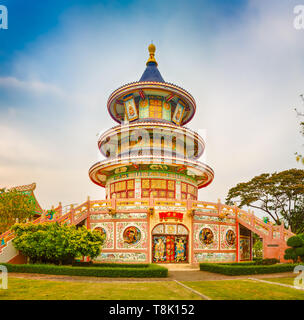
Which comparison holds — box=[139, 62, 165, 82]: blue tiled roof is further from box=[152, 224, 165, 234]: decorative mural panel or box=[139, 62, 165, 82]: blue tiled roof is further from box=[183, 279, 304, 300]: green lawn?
box=[183, 279, 304, 300]: green lawn

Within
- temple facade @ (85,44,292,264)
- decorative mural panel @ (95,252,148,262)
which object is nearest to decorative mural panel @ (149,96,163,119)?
temple facade @ (85,44,292,264)

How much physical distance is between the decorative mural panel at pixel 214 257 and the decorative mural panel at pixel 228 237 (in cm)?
66

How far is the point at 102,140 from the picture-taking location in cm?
3691

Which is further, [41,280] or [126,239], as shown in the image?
[126,239]

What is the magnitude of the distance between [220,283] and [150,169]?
18.0 metres

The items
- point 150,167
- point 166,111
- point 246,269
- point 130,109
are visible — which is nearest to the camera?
point 246,269

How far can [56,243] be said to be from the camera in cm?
2200

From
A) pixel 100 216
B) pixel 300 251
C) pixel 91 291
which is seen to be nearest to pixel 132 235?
pixel 100 216

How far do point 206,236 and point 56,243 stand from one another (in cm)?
1390

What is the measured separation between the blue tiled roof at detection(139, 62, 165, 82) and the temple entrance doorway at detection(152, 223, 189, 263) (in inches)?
795

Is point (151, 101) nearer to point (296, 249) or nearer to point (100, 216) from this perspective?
point (100, 216)
